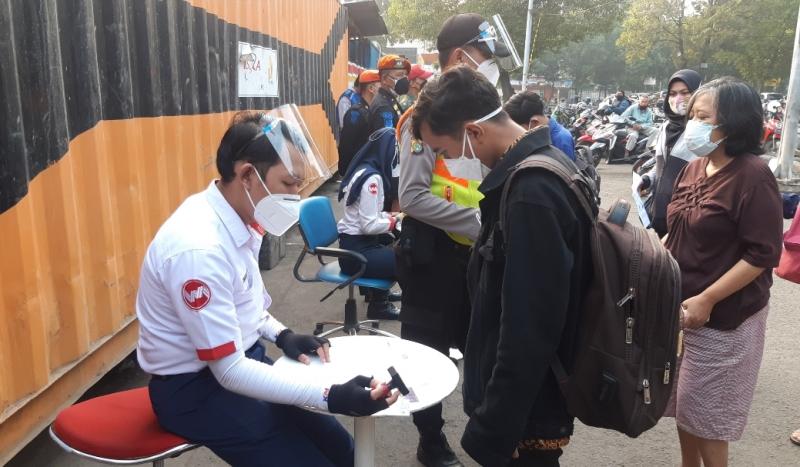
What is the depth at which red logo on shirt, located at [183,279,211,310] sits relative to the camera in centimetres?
175

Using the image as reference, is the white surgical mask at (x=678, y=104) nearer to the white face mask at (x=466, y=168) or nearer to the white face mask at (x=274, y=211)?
the white face mask at (x=466, y=168)

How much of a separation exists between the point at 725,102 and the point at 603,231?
123 cm

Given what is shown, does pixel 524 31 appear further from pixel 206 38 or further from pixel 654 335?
pixel 654 335

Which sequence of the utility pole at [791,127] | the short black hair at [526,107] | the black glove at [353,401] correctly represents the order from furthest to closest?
the utility pole at [791,127] → the short black hair at [526,107] → the black glove at [353,401]

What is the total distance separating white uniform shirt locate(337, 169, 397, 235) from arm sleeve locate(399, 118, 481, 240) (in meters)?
1.44

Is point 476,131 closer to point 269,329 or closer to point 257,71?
point 269,329

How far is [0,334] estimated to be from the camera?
2432mm

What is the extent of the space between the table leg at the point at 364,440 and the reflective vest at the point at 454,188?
108 centimetres

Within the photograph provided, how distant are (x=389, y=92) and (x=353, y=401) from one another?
4.42 m

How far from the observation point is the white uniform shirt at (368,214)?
4234mm

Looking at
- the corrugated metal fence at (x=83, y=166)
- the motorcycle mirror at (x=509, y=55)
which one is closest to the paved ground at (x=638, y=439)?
the corrugated metal fence at (x=83, y=166)

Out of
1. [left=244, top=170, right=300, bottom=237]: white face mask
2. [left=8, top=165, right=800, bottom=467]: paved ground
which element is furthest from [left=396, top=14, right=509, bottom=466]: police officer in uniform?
[left=244, top=170, right=300, bottom=237]: white face mask

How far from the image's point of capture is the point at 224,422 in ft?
6.20

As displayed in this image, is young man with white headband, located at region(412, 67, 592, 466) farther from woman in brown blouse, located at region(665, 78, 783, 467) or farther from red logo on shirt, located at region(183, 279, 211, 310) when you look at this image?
woman in brown blouse, located at region(665, 78, 783, 467)
